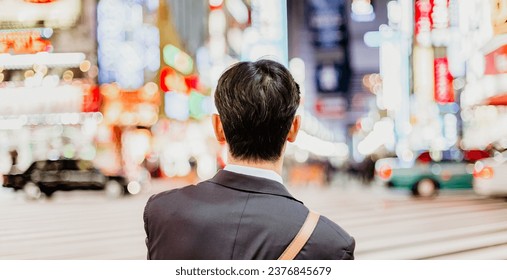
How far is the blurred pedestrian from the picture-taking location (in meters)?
1.27

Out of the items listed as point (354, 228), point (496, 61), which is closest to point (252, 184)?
point (496, 61)

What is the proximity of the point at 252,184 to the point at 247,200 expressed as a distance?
0.04m

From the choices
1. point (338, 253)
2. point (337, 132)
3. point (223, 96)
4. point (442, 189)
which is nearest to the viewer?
point (338, 253)

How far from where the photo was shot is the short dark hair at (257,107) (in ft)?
4.42

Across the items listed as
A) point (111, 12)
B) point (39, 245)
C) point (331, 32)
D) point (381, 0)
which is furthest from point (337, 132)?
point (111, 12)

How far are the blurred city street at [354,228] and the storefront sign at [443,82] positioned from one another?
1242mm

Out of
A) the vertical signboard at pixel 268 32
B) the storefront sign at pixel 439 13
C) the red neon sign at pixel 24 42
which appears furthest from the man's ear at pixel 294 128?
the red neon sign at pixel 24 42

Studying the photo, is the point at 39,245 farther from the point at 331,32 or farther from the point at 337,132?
the point at 331,32

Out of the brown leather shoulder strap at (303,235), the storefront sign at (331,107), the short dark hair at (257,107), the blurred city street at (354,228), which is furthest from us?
the storefront sign at (331,107)

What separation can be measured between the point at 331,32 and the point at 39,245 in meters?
2.31

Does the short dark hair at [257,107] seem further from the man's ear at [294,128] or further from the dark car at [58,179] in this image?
the dark car at [58,179]

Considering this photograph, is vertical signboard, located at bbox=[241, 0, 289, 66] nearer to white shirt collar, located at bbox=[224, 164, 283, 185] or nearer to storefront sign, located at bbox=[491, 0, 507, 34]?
storefront sign, located at bbox=[491, 0, 507, 34]

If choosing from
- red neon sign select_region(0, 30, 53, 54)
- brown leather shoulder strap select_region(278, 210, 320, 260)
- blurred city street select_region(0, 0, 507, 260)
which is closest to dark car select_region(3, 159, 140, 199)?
blurred city street select_region(0, 0, 507, 260)

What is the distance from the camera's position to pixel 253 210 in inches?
50.8
